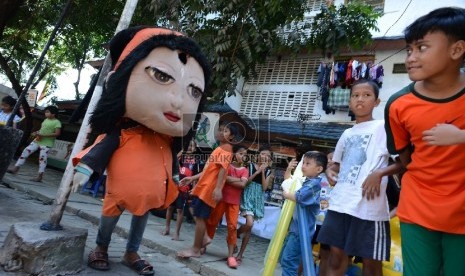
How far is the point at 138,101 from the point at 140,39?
51cm

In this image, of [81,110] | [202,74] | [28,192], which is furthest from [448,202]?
[28,192]

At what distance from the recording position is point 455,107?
177 cm

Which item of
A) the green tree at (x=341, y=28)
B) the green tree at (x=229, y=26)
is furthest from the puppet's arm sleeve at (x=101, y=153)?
the green tree at (x=341, y=28)

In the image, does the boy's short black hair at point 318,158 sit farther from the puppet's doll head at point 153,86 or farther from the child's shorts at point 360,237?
the puppet's doll head at point 153,86

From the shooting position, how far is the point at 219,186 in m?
3.97

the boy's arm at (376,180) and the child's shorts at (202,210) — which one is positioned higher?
the boy's arm at (376,180)

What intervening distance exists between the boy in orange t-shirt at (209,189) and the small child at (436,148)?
7.60ft

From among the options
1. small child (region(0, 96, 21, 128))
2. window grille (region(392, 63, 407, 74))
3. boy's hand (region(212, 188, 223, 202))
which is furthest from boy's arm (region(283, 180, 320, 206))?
window grille (region(392, 63, 407, 74))

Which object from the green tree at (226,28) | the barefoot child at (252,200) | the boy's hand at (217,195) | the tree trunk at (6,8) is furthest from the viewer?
the tree trunk at (6,8)

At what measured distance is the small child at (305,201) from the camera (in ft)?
10.5

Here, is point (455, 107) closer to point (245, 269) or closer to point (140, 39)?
point (140, 39)

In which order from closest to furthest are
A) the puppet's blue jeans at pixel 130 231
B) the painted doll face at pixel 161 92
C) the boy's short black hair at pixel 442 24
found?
1. the boy's short black hair at pixel 442 24
2. the painted doll face at pixel 161 92
3. the puppet's blue jeans at pixel 130 231

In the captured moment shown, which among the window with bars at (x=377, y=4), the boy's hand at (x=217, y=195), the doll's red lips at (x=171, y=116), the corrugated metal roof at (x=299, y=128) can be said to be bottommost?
the boy's hand at (x=217, y=195)

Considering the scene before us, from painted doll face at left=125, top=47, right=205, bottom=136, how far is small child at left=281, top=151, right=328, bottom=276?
1.15 metres
